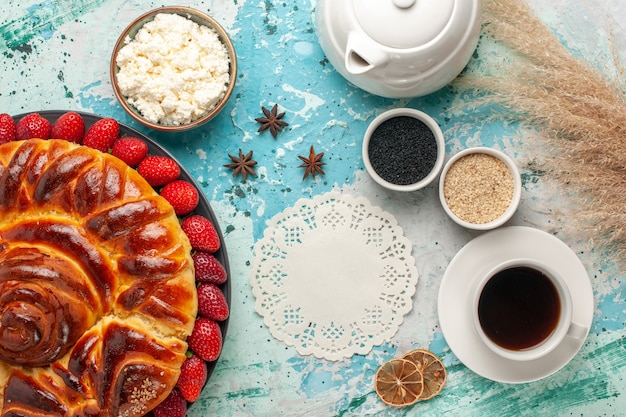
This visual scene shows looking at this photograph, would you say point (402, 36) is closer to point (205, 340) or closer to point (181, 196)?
point (181, 196)

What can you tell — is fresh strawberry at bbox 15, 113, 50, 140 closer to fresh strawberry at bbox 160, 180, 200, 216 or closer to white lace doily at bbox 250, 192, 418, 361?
fresh strawberry at bbox 160, 180, 200, 216

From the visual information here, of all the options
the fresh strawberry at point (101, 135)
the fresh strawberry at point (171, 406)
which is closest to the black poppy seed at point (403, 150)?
the fresh strawberry at point (101, 135)

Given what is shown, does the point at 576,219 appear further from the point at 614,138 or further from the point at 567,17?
the point at 567,17

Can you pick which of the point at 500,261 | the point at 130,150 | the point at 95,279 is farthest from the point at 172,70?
the point at 500,261

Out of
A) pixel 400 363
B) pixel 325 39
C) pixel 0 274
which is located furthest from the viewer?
pixel 400 363

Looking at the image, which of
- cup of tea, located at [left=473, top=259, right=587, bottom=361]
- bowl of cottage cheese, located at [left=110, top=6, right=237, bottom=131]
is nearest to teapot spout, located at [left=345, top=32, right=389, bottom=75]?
bowl of cottage cheese, located at [left=110, top=6, right=237, bottom=131]

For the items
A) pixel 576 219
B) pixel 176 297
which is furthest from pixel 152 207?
pixel 576 219
